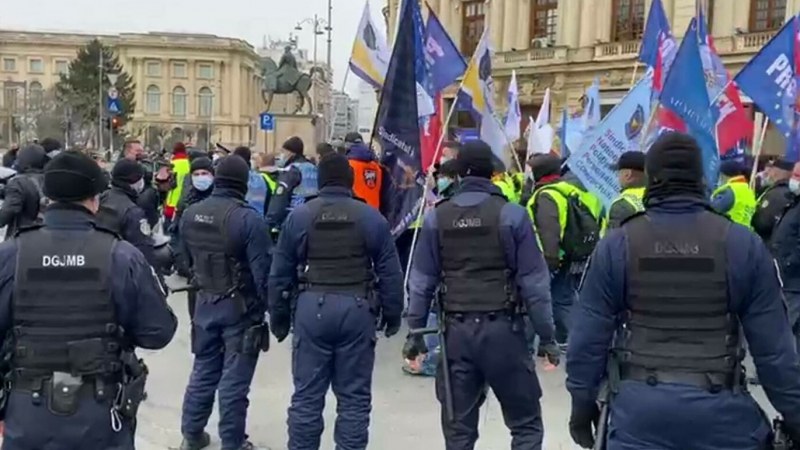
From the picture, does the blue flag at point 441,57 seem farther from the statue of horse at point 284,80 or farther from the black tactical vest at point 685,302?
the statue of horse at point 284,80

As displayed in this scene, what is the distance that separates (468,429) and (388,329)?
36.0 inches

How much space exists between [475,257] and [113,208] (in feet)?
9.04

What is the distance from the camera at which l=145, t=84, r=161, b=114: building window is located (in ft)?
375

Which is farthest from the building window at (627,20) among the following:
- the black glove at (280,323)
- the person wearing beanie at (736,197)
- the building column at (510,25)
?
the black glove at (280,323)

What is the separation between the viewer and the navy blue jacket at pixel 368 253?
528cm

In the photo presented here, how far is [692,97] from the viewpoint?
793 cm

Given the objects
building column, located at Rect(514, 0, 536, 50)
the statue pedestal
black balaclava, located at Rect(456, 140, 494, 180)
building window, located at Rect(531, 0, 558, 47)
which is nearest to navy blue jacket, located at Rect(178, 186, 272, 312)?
black balaclava, located at Rect(456, 140, 494, 180)

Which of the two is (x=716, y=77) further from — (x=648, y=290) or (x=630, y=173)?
(x=648, y=290)

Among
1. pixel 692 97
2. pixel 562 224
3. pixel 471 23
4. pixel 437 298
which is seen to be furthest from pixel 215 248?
pixel 471 23

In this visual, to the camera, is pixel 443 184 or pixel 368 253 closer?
pixel 368 253

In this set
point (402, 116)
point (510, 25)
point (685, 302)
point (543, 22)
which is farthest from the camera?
point (510, 25)

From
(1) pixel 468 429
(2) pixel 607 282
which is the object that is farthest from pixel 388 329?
(2) pixel 607 282

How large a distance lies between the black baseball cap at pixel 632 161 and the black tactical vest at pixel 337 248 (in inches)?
99.2

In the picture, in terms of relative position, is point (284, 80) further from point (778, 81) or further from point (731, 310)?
point (731, 310)
